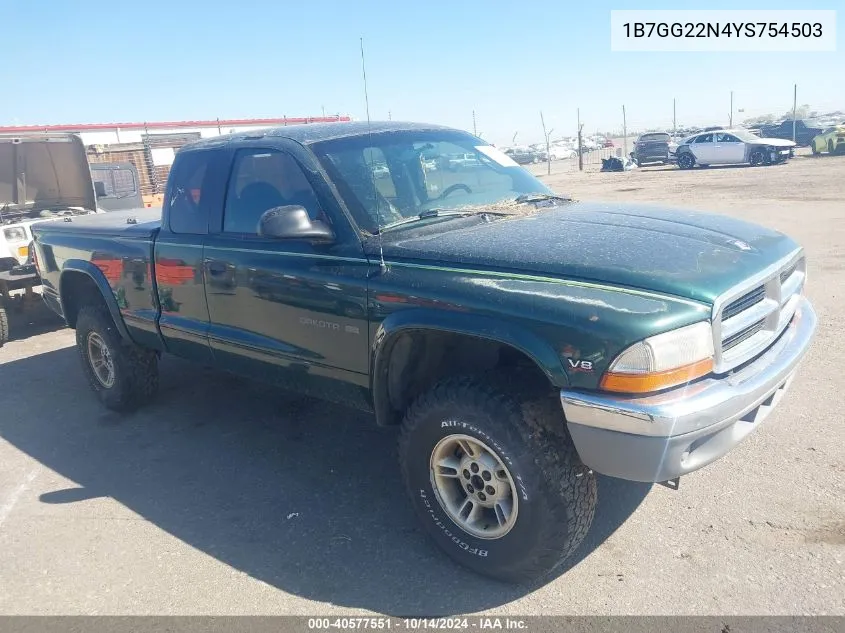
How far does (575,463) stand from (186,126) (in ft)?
88.5

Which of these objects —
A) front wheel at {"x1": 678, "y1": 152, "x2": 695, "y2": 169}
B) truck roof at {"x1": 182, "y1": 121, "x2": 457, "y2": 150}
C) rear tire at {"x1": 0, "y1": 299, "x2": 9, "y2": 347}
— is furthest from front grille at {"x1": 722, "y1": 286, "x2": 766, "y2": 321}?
front wheel at {"x1": 678, "y1": 152, "x2": 695, "y2": 169}

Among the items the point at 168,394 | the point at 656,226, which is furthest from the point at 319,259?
the point at 168,394

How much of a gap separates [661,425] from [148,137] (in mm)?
21841

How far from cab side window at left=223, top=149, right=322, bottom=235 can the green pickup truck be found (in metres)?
0.01

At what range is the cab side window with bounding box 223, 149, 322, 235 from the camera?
3.71 metres

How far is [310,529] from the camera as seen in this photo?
11.7 feet

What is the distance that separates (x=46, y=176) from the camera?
982cm

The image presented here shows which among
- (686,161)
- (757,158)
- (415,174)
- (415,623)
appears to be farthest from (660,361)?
(686,161)

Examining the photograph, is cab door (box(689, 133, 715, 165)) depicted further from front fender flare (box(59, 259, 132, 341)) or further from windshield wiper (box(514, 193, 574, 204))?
front fender flare (box(59, 259, 132, 341))

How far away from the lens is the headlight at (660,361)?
97.7 inches

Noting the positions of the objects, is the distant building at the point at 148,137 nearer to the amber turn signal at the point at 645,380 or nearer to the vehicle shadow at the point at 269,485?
the vehicle shadow at the point at 269,485

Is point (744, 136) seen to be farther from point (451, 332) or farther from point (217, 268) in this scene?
point (451, 332)

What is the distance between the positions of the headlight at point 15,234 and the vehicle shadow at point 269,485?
8.06 feet

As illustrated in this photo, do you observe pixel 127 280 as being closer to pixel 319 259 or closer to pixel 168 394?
pixel 168 394
